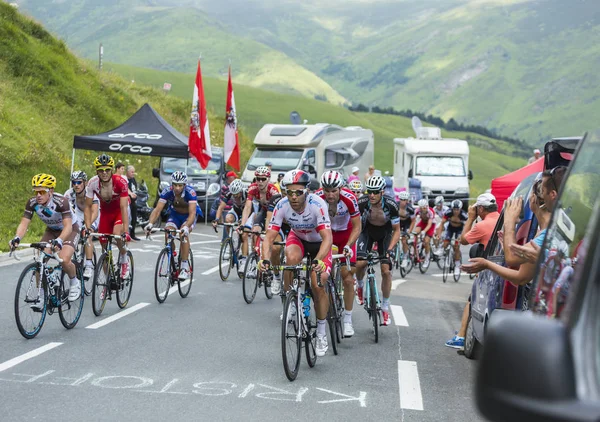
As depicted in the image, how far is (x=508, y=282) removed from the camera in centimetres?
720

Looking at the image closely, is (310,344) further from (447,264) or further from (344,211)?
(447,264)

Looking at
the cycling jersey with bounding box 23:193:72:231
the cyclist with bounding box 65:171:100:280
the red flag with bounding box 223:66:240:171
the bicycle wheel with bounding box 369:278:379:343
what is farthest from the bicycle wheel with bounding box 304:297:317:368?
the red flag with bounding box 223:66:240:171

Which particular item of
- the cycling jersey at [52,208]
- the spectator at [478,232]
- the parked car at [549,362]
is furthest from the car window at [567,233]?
the cycling jersey at [52,208]

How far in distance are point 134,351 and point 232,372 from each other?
1359mm

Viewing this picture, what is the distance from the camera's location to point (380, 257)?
1137 centimetres

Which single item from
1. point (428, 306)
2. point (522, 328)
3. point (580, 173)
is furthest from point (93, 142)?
point (522, 328)

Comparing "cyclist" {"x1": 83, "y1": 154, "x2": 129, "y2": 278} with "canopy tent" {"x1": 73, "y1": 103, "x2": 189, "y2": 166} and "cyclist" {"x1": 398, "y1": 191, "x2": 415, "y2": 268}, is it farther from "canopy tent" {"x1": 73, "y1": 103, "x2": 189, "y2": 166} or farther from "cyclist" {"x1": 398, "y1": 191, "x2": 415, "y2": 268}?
"canopy tent" {"x1": 73, "y1": 103, "x2": 189, "y2": 166}

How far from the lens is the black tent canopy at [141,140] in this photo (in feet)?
78.3

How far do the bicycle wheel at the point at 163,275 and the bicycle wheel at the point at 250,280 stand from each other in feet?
3.73

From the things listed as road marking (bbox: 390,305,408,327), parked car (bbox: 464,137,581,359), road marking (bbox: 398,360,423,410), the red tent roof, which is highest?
the red tent roof

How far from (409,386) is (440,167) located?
2828 cm

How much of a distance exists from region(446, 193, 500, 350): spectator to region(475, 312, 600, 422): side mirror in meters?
7.77

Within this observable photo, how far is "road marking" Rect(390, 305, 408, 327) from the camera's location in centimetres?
1242

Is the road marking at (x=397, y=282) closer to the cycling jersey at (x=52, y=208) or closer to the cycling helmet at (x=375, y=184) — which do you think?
the cycling helmet at (x=375, y=184)
